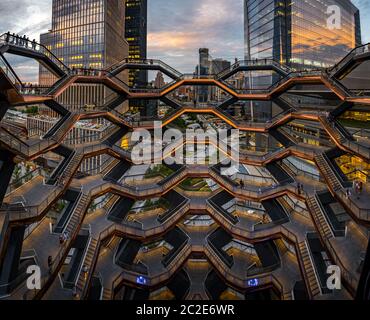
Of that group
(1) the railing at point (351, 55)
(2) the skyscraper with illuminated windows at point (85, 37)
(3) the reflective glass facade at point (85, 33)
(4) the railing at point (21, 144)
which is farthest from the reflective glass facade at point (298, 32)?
(3) the reflective glass facade at point (85, 33)

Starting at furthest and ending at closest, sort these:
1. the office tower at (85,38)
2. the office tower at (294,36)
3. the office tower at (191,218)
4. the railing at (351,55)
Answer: the office tower at (85,38), the office tower at (294,36), the railing at (351,55), the office tower at (191,218)

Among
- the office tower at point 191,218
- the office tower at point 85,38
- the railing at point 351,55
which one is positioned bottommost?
the office tower at point 191,218

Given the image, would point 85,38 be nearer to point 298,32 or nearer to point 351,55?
point 298,32

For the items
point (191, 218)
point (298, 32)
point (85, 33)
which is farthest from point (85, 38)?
point (191, 218)

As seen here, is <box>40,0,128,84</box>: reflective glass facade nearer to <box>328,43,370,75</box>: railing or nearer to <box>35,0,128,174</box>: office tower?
<box>35,0,128,174</box>: office tower

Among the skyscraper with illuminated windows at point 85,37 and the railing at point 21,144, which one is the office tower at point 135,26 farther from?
the railing at point 21,144

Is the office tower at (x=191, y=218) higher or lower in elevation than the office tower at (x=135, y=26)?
lower

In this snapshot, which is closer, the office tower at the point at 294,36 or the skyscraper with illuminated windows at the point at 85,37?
the office tower at the point at 294,36

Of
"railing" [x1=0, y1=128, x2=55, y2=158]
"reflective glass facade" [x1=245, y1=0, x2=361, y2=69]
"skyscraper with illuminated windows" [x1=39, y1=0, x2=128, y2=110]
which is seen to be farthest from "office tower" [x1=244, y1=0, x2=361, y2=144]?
"skyscraper with illuminated windows" [x1=39, y1=0, x2=128, y2=110]
